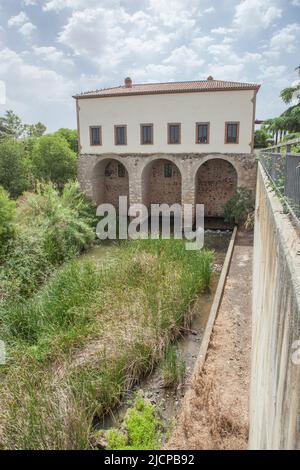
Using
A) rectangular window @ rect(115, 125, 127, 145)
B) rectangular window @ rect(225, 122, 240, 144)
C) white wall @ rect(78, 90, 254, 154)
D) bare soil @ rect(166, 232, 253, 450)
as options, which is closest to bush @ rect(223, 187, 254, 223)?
white wall @ rect(78, 90, 254, 154)

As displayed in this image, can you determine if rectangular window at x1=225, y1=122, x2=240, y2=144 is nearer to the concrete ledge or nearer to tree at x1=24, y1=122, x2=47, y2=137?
the concrete ledge

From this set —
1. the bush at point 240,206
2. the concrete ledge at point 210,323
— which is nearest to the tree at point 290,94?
the bush at point 240,206

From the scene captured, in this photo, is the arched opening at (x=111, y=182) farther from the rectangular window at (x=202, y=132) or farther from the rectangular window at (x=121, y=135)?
the rectangular window at (x=202, y=132)

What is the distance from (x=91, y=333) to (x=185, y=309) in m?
2.11

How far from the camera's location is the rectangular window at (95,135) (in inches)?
723

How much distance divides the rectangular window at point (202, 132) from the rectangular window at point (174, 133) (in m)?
0.95

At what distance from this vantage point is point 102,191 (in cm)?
2064

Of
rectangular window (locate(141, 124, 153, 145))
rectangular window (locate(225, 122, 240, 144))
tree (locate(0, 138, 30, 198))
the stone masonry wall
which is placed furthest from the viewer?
tree (locate(0, 138, 30, 198))

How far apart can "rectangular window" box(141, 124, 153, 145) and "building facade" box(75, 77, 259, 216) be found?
4 cm

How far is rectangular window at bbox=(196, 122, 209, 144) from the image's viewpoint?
1673 cm

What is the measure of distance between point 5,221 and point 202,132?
10.4 metres

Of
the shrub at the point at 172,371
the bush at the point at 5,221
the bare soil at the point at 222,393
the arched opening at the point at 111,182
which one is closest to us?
the bare soil at the point at 222,393

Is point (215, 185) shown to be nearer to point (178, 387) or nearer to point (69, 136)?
point (69, 136)

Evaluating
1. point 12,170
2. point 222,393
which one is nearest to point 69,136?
point 12,170
